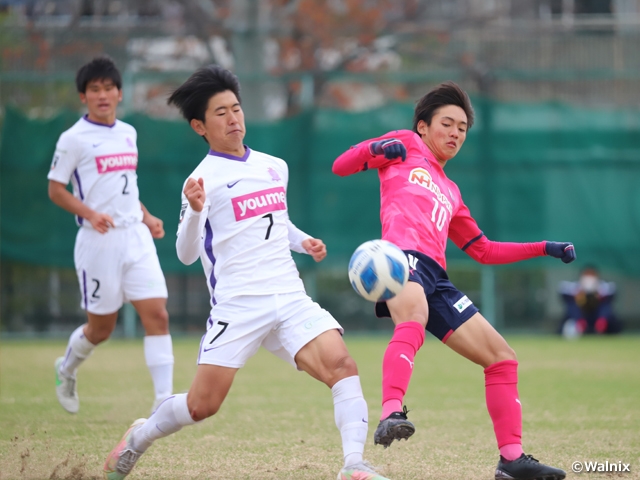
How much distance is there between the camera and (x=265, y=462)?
500 centimetres

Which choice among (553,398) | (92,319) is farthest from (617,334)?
(92,319)

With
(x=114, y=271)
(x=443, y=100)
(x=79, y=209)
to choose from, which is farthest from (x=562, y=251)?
(x=79, y=209)

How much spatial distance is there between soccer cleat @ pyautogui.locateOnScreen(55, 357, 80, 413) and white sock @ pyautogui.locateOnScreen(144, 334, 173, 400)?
594 mm

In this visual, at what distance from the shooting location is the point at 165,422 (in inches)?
172

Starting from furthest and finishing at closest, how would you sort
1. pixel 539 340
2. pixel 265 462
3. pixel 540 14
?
pixel 540 14, pixel 539 340, pixel 265 462

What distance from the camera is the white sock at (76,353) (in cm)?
671

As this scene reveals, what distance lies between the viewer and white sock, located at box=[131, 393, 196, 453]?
4328 mm

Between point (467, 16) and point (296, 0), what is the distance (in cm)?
356

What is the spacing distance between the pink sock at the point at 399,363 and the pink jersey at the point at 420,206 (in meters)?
0.43

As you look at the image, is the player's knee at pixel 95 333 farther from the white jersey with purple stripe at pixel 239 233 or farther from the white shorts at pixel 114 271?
the white jersey with purple stripe at pixel 239 233

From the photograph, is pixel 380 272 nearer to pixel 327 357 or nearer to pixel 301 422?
pixel 327 357

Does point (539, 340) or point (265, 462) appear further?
point (539, 340)

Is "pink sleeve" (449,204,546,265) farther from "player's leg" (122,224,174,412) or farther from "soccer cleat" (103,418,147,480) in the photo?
"player's leg" (122,224,174,412)

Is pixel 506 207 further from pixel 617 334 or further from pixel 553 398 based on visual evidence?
pixel 553 398
